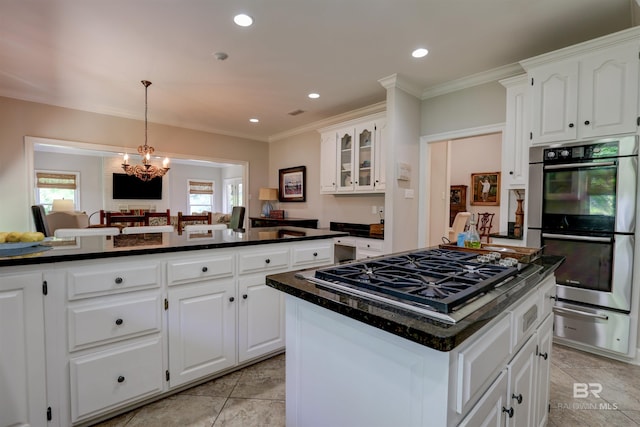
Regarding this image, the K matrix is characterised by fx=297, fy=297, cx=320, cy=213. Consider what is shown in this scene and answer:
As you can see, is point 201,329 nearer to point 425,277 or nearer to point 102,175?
point 425,277

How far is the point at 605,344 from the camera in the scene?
234 centimetres

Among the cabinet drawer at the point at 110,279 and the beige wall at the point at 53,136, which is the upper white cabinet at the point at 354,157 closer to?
the beige wall at the point at 53,136

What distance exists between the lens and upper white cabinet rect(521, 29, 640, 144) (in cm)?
221

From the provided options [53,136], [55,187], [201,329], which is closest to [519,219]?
[201,329]

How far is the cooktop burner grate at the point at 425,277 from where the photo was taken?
0.87 meters

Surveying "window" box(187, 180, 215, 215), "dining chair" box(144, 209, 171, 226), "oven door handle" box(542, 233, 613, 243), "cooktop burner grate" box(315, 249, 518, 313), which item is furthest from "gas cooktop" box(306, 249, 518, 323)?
"window" box(187, 180, 215, 215)

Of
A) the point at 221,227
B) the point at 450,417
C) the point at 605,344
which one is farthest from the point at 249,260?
the point at 605,344

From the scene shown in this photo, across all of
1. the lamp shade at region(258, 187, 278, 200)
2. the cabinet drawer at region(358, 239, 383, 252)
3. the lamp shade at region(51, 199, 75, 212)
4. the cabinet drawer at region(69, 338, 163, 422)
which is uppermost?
the lamp shade at region(258, 187, 278, 200)

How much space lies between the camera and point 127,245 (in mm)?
1744

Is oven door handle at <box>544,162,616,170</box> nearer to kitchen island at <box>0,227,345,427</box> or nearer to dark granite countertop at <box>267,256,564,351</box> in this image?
dark granite countertop at <box>267,256,564,351</box>

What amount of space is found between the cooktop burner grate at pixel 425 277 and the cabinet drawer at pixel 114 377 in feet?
4.14

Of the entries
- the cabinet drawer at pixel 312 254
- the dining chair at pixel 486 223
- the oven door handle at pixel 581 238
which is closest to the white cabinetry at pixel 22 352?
the cabinet drawer at pixel 312 254

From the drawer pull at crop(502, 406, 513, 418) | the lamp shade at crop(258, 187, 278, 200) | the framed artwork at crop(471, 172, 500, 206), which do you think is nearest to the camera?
the drawer pull at crop(502, 406, 513, 418)

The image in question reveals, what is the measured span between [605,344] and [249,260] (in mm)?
2838
